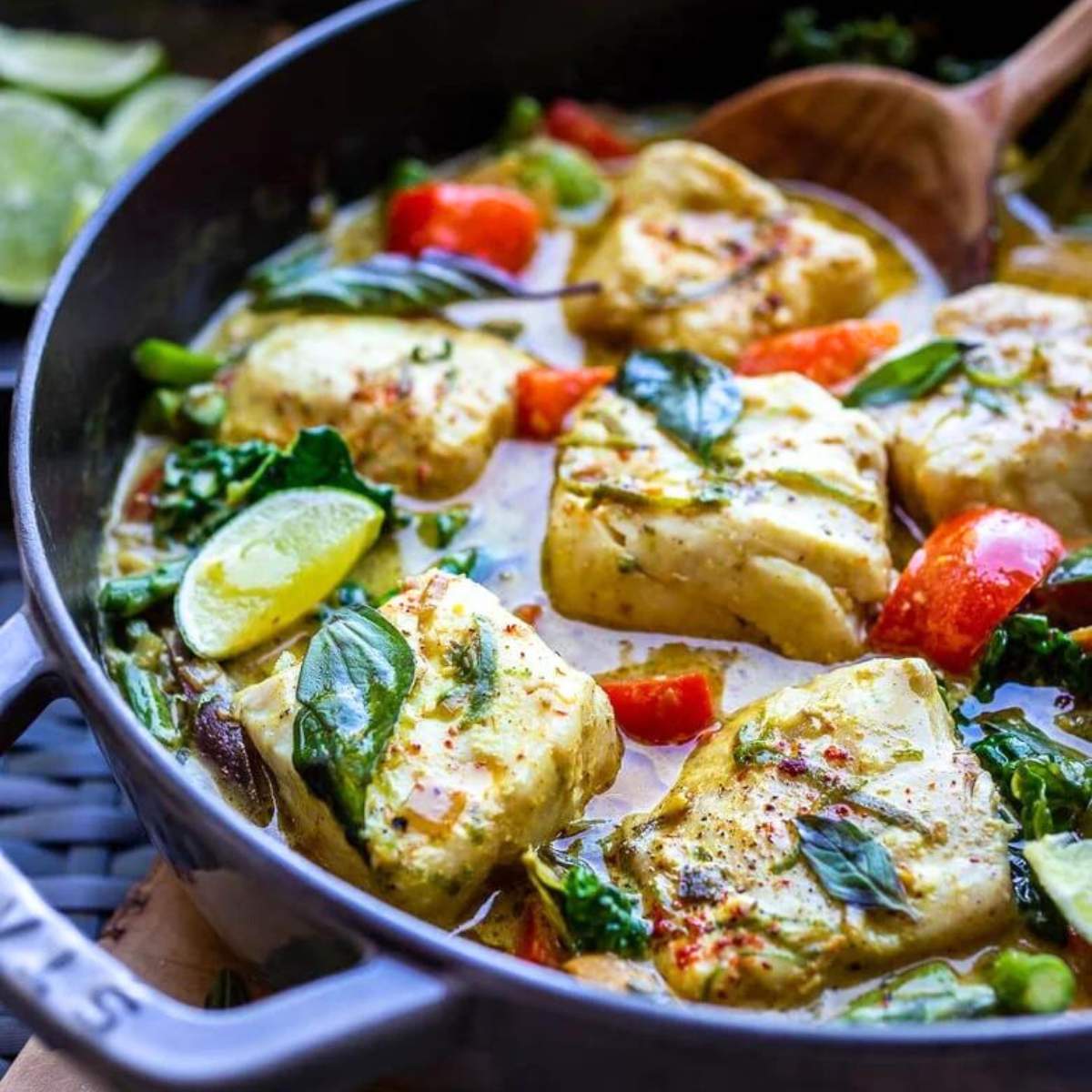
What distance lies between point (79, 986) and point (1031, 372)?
Answer: 2354mm

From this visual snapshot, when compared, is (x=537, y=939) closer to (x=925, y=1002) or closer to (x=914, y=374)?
(x=925, y=1002)

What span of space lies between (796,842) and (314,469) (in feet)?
4.32

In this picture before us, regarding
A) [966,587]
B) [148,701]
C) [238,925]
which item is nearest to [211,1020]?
[238,925]

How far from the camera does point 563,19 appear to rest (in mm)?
4363

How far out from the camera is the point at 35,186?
A: 15.2 feet

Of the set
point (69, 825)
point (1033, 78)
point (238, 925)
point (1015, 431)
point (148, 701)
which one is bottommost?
point (69, 825)

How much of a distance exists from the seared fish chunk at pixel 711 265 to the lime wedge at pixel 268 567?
924mm

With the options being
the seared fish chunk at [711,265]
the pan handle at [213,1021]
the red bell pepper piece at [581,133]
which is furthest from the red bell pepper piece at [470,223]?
the pan handle at [213,1021]

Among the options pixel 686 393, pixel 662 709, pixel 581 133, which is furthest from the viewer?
pixel 581 133

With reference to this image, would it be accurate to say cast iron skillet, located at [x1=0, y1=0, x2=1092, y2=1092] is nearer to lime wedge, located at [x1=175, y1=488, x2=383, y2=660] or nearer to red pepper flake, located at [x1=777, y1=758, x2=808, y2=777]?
lime wedge, located at [x1=175, y1=488, x2=383, y2=660]

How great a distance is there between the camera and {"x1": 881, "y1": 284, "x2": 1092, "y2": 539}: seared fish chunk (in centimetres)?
316

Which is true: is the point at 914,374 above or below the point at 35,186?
above

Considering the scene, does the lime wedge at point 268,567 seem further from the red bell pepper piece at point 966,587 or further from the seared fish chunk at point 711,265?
the red bell pepper piece at point 966,587

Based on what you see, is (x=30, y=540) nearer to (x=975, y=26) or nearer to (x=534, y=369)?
(x=534, y=369)
